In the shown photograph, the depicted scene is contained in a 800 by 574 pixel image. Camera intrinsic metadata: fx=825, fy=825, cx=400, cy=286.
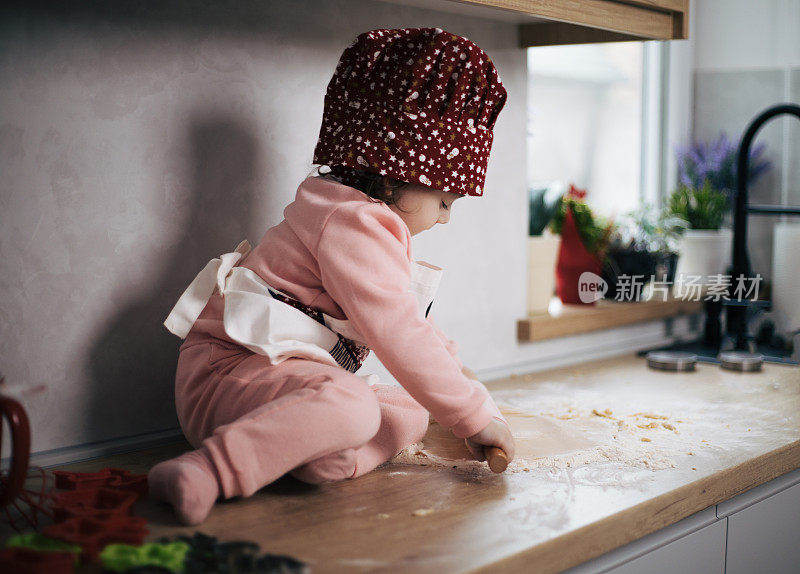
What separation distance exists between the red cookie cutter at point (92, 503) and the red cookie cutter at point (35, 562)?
9cm

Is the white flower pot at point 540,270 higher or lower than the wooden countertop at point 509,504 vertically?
higher

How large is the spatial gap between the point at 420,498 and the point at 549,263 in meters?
0.80

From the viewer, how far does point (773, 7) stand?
1921 mm

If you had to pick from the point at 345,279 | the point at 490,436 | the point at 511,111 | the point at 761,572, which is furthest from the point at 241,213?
the point at 761,572

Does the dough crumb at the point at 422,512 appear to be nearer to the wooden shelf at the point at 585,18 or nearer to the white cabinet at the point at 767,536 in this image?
the white cabinet at the point at 767,536

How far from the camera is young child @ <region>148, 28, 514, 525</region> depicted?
887 mm

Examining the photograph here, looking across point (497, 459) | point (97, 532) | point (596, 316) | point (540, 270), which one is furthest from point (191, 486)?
point (596, 316)

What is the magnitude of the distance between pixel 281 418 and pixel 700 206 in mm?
1375

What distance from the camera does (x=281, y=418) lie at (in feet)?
2.63

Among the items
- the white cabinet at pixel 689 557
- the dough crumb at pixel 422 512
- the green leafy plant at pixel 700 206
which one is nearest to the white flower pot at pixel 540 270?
the green leafy plant at pixel 700 206

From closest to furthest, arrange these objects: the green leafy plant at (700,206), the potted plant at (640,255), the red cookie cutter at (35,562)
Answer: the red cookie cutter at (35,562) < the potted plant at (640,255) < the green leafy plant at (700,206)

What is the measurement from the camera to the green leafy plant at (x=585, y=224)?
1.67 meters

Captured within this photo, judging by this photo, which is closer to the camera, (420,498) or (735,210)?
(420,498)

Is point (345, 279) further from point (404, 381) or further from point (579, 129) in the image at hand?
point (579, 129)
